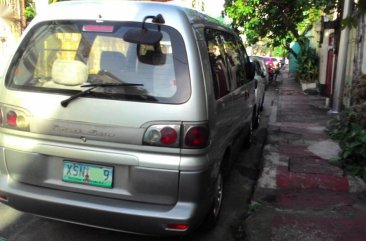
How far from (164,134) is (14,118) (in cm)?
127

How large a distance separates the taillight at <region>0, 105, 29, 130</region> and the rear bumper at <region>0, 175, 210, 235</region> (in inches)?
19.6

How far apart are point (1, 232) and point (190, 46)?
239 centimetres

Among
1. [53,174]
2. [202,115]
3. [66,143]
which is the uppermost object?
[202,115]

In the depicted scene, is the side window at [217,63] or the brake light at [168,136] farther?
the side window at [217,63]

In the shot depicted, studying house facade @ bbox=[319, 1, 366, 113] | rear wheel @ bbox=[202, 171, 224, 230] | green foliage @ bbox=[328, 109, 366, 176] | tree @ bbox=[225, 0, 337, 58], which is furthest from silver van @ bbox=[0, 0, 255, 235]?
tree @ bbox=[225, 0, 337, 58]

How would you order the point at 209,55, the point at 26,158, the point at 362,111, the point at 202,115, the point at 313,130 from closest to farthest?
the point at 202,115 < the point at 26,158 < the point at 209,55 < the point at 362,111 < the point at 313,130

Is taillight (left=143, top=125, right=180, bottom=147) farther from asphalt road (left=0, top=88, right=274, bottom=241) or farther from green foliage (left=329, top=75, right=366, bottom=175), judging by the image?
green foliage (left=329, top=75, right=366, bottom=175)

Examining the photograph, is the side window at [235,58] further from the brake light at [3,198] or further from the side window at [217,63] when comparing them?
the brake light at [3,198]

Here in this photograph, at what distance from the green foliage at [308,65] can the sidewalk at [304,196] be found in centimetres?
1090

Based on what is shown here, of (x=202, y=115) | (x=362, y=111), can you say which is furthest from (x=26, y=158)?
(x=362, y=111)

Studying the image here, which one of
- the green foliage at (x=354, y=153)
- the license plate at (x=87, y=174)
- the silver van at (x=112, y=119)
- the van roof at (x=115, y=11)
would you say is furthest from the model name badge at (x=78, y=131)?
the green foliage at (x=354, y=153)

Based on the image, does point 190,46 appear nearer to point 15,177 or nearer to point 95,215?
point 95,215

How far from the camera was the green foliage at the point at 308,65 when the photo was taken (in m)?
18.9

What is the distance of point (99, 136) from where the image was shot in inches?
127
